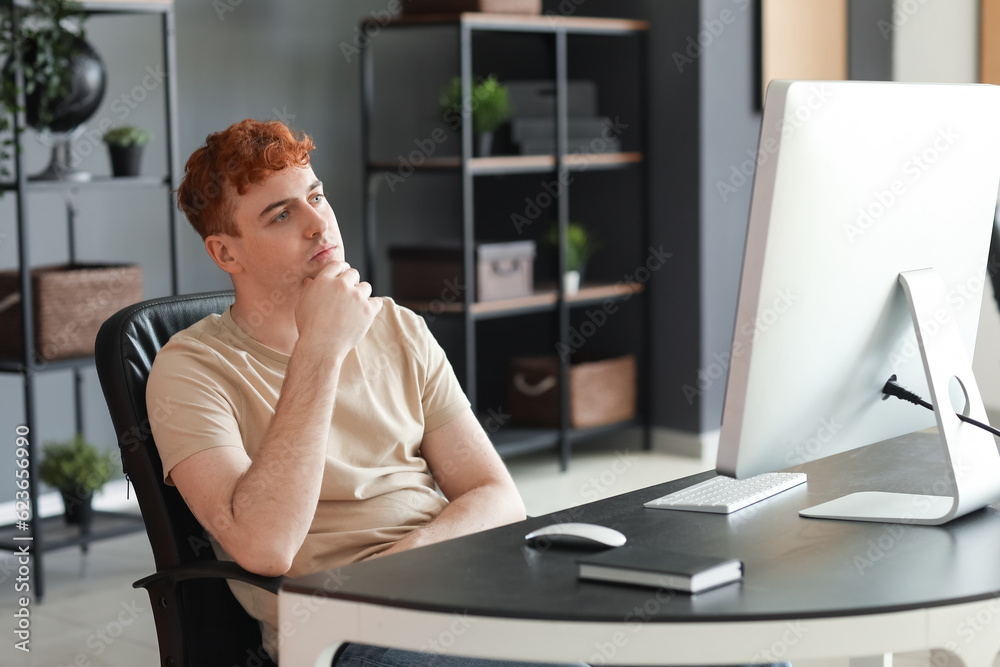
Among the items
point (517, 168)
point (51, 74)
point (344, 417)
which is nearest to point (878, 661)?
point (344, 417)

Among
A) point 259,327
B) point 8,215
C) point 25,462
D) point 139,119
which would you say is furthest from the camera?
point 139,119

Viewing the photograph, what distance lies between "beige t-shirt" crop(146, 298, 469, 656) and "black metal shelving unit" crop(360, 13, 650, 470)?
2139mm

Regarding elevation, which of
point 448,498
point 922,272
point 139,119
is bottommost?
point 448,498

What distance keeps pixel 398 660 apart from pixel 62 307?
2.13 meters

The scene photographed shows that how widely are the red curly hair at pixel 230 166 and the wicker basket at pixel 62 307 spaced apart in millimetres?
1602

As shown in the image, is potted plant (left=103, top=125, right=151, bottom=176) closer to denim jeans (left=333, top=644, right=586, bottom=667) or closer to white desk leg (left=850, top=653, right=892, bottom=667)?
denim jeans (left=333, top=644, right=586, bottom=667)

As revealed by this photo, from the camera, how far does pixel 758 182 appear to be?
111cm

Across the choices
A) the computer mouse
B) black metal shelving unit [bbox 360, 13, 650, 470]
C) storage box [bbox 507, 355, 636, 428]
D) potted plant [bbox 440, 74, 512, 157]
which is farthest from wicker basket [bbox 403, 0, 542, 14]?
the computer mouse

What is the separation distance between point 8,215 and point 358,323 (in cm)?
238

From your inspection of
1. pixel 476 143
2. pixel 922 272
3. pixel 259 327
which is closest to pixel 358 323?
pixel 259 327

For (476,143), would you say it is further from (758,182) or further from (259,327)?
(758,182)

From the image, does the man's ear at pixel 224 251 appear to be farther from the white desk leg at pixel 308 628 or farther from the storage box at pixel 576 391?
the storage box at pixel 576 391

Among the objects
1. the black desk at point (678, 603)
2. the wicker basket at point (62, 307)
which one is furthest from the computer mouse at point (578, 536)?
the wicker basket at point (62, 307)

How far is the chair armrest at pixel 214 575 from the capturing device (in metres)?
1.37
